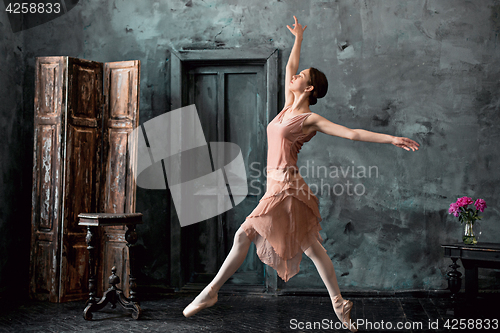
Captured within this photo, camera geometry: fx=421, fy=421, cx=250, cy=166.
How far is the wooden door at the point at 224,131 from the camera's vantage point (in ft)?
16.4

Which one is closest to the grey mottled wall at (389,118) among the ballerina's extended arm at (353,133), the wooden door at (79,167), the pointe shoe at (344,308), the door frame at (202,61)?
the door frame at (202,61)

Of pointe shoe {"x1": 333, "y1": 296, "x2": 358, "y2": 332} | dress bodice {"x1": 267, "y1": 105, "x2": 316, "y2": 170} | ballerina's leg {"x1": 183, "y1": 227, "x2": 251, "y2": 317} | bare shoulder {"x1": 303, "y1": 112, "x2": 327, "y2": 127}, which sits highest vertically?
bare shoulder {"x1": 303, "y1": 112, "x2": 327, "y2": 127}

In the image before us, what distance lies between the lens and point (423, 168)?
4699 mm

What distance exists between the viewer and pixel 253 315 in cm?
391

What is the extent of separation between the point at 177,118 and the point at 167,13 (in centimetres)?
125

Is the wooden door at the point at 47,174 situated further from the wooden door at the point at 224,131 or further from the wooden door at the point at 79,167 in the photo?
the wooden door at the point at 224,131

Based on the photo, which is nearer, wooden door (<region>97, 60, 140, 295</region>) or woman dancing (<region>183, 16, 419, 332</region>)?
woman dancing (<region>183, 16, 419, 332</region>)

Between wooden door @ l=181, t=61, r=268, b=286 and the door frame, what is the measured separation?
0.35ft

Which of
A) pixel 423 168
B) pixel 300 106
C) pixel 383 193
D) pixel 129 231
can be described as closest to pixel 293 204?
pixel 300 106

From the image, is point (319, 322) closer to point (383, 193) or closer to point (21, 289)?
point (383, 193)

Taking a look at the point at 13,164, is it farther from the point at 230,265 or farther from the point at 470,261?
the point at 470,261

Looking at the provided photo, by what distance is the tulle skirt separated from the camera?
3088 millimetres

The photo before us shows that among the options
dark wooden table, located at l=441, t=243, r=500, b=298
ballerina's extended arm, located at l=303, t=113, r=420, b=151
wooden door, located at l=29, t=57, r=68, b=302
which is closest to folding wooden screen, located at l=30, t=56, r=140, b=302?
wooden door, located at l=29, t=57, r=68, b=302

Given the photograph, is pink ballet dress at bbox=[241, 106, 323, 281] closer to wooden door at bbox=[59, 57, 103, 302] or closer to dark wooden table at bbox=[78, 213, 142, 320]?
dark wooden table at bbox=[78, 213, 142, 320]
